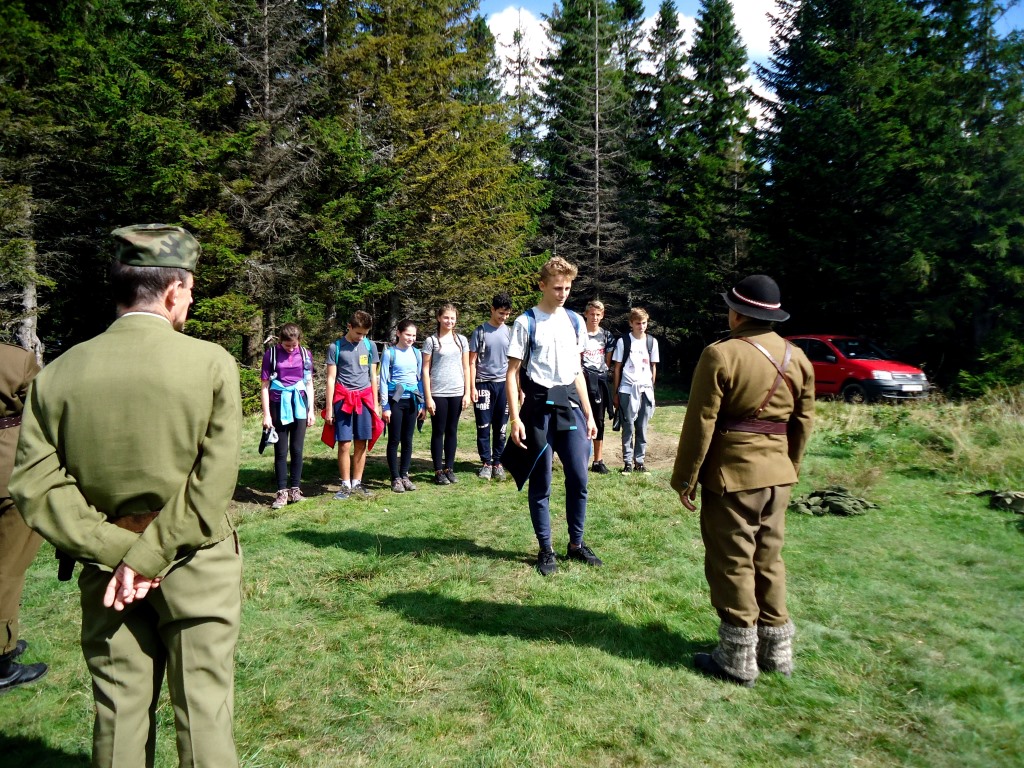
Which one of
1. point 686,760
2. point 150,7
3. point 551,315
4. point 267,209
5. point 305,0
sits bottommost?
point 686,760

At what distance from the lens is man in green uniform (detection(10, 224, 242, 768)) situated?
1.98 m

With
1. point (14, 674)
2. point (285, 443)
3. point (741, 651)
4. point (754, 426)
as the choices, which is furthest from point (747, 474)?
point (285, 443)

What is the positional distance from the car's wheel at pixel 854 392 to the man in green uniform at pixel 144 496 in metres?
16.0

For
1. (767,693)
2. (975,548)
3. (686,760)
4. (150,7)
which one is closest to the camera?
(686,760)

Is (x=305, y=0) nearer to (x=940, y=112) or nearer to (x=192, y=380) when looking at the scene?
(x=940, y=112)

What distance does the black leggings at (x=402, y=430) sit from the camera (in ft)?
25.1

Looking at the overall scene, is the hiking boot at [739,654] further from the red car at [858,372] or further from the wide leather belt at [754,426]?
the red car at [858,372]

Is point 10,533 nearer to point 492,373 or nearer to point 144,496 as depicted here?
point 144,496

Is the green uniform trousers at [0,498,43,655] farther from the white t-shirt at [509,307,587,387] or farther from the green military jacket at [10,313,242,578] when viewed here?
the white t-shirt at [509,307,587,387]

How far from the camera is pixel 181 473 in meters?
Result: 2.08

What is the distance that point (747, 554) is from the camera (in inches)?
130

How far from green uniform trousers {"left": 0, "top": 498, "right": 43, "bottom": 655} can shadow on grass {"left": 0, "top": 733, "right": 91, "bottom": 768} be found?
0.62m

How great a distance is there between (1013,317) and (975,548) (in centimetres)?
1525

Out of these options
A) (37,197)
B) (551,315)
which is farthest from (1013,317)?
(37,197)
